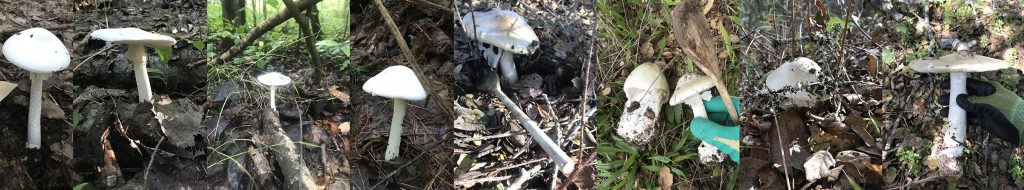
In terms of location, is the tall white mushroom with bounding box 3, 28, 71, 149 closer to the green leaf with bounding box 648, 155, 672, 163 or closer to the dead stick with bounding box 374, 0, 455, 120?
the dead stick with bounding box 374, 0, 455, 120

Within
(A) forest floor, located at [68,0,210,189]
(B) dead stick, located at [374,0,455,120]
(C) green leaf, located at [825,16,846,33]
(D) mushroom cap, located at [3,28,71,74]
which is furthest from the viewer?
(C) green leaf, located at [825,16,846,33]

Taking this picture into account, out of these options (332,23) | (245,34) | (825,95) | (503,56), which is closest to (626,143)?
(503,56)

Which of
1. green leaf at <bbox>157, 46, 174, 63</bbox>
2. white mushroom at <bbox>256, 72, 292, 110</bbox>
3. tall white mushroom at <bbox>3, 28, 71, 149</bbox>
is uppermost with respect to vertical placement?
tall white mushroom at <bbox>3, 28, 71, 149</bbox>

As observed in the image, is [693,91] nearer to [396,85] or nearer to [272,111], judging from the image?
[396,85]

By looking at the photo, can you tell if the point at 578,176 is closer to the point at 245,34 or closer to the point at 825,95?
the point at 825,95

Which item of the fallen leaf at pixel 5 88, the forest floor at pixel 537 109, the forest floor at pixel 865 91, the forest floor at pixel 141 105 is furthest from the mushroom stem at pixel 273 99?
the forest floor at pixel 865 91

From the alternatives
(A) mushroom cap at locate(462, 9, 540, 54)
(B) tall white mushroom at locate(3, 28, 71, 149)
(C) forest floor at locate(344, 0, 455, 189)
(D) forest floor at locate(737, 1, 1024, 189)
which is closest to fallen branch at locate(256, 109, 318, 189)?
(C) forest floor at locate(344, 0, 455, 189)
